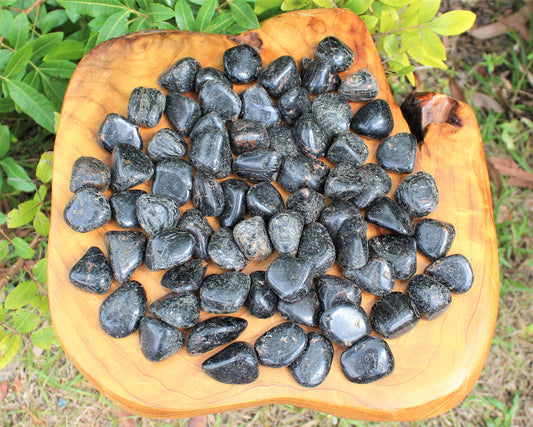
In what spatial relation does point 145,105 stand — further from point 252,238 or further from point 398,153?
point 398,153

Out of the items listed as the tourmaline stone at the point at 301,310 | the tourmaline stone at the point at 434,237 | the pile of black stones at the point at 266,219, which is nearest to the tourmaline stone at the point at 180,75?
the pile of black stones at the point at 266,219

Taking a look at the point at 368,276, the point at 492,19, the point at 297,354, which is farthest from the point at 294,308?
the point at 492,19

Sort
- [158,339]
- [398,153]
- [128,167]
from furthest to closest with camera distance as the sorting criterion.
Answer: [398,153] < [128,167] < [158,339]

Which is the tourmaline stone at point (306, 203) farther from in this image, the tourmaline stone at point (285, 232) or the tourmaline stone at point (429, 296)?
the tourmaline stone at point (429, 296)

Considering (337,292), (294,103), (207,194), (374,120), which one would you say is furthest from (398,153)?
(207,194)

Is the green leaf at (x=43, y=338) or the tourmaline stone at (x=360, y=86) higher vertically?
the tourmaline stone at (x=360, y=86)

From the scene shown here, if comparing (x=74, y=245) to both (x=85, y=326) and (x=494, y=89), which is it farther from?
(x=494, y=89)
